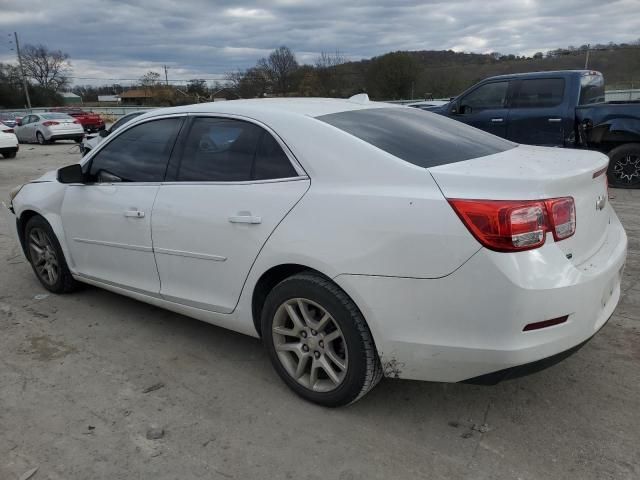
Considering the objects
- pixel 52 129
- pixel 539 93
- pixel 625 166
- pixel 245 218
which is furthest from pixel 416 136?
pixel 52 129

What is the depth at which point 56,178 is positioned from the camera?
442 cm

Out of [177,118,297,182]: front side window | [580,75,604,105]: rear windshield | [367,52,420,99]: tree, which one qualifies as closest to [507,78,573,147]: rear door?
[580,75,604,105]: rear windshield

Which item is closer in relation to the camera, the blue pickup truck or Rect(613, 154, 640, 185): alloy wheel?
the blue pickup truck

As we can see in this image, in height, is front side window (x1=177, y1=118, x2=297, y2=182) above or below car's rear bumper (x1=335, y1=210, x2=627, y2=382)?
above

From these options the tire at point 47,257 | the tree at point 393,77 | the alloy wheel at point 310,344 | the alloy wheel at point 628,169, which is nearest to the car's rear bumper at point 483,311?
the alloy wheel at point 310,344

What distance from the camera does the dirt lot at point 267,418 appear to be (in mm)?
2396

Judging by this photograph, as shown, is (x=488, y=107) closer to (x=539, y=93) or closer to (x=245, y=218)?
(x=539, y=93)

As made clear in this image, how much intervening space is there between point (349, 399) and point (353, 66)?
1671 inches

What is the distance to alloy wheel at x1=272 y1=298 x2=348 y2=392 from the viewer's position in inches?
106

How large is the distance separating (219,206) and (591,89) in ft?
28.0

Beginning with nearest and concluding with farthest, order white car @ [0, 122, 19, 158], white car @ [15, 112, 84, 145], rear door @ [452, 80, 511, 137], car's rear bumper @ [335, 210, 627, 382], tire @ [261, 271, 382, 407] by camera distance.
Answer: car's rear bumper @ [335, 210, 627, 382], tire @ [261, 271, 382, 407], rear door @ [452, 80, 511, 137], white car @ [0, 122, 19, 158], white car @ [15, 112, 84, 145]

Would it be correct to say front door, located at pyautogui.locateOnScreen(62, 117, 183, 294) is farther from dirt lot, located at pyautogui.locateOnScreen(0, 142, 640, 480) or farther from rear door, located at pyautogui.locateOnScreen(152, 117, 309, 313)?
dirt lot, located at pyautogui.locateOnScreen(0, 142, 640, 480)

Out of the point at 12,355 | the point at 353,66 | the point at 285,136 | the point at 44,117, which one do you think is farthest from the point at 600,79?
the point at 353,66

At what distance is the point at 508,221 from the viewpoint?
217 centimetres
